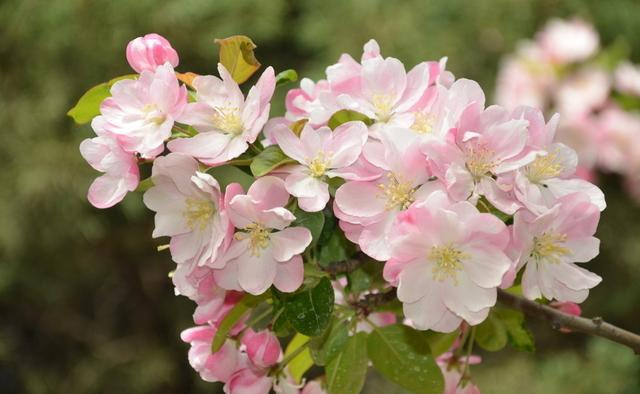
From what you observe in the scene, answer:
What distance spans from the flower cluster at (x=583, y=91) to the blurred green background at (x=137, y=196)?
0.71 ft

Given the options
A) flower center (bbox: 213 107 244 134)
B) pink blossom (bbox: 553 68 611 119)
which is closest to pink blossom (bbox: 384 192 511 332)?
flower center (bbox: 213 107 244 134)

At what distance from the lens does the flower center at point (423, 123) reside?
0.48 meters

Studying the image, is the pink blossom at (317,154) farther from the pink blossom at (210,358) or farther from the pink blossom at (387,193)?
the pink blossom at (210,358)

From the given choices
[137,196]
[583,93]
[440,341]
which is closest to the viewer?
[440,341]

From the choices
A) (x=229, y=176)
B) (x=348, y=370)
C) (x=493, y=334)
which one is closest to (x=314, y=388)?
(x=348, y=370)

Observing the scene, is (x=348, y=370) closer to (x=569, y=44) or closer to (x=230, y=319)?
(x=230, y=319)

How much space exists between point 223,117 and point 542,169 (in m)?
0.17

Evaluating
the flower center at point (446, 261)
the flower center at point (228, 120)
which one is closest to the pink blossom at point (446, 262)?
the flower center at point (446, 261)

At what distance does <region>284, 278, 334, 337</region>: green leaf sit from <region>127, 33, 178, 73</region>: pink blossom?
140mm

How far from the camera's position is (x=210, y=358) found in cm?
52

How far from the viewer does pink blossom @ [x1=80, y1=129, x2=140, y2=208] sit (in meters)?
0.47

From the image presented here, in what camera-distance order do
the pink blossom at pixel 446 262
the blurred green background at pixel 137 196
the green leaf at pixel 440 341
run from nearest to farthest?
the pink blossom at pixel 446 262 → the green leaf at pixel 440 341 → the blurred green background at pixel 137 196

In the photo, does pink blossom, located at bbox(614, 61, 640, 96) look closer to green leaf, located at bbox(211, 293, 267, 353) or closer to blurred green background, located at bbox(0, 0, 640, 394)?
blurred green background, located at bbox(0, 0, 640, 394)

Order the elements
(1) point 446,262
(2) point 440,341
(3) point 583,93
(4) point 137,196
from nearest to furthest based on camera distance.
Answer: (1) point 446,262, (2) point 440,341, (3) point 583,93, (4) point 137,196
